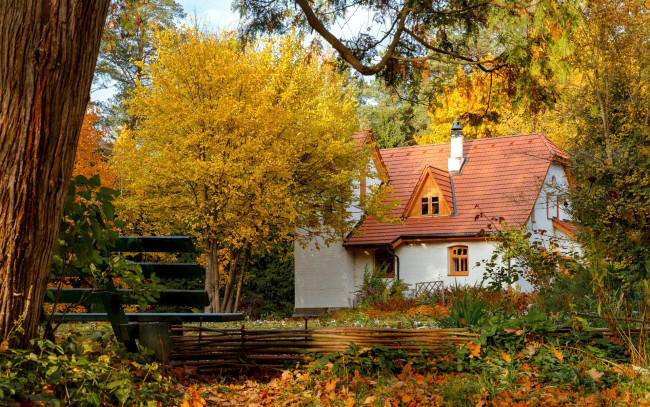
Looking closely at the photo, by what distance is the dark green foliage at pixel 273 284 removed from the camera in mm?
24984

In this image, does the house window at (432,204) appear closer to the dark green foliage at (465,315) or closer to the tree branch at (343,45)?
the tree branch at (343,45)

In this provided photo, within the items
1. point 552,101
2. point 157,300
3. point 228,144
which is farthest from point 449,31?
point 228,144

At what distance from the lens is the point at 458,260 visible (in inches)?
939

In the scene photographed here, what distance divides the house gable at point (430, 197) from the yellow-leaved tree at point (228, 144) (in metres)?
3.98

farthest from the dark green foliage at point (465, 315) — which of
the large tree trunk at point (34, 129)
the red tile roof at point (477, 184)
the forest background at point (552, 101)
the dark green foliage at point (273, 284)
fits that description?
the dark green foliage at point (273, 284)

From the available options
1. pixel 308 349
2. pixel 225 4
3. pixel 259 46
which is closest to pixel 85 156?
pixel 259 46

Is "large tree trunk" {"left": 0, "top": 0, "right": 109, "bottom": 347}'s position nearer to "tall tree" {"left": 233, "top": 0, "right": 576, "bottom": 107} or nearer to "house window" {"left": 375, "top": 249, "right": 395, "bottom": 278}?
"tall tree" {"left": 233, "top": 0, "right": 576, "bottom": 107}

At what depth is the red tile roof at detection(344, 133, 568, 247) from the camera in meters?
23.6

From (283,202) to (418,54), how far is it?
11.8 metres

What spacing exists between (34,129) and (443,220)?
21.9m

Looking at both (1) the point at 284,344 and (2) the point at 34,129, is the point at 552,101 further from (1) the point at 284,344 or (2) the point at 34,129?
(2) the point at 34,129

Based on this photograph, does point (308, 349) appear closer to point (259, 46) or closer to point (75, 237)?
point (75, 237)

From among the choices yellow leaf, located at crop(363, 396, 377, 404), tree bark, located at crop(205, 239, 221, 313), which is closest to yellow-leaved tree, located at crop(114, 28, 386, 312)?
tree bark, located at crop(205, 239, 221, 313)

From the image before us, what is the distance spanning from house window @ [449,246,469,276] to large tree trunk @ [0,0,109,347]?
2126 cm
